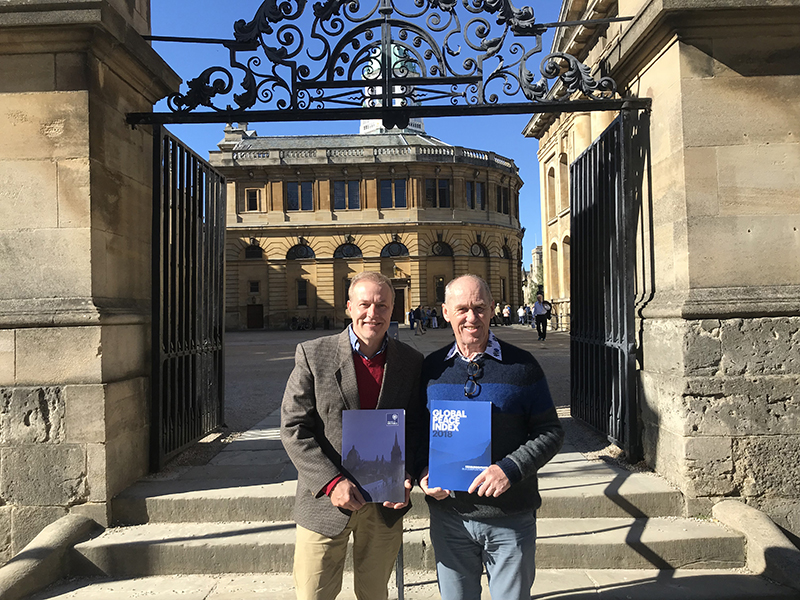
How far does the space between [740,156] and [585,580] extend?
10.8 ft

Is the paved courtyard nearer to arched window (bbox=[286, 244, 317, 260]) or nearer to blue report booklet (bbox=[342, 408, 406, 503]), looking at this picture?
blue report booklet (bbox=[342, 408, 406, 503])

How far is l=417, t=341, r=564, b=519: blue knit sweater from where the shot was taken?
2.36m

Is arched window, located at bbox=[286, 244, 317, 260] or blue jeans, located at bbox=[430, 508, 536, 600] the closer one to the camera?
blue jeans, located at bbox=[430, 508, 536, 600]

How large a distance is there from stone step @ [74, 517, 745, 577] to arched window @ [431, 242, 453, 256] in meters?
41.3

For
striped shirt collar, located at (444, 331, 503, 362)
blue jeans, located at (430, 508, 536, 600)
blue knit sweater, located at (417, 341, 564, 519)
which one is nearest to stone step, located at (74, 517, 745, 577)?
blue jeans, located at (430, 508, 536, 600)

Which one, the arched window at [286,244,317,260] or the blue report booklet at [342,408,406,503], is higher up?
the arched window at [286,244,317,260]

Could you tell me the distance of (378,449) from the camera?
7.89ft

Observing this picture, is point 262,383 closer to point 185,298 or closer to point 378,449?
point 185,298

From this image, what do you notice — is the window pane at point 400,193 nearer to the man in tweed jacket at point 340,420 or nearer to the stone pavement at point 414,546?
the stone pavement at point 414,546

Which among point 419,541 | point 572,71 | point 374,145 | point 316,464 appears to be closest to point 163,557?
point 419,541

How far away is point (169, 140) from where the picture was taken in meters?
5.21

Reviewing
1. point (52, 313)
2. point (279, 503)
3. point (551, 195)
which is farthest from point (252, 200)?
point (279, 503)

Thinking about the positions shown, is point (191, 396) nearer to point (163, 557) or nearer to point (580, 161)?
point (163, 557)

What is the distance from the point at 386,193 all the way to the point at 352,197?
2765 millimetres
